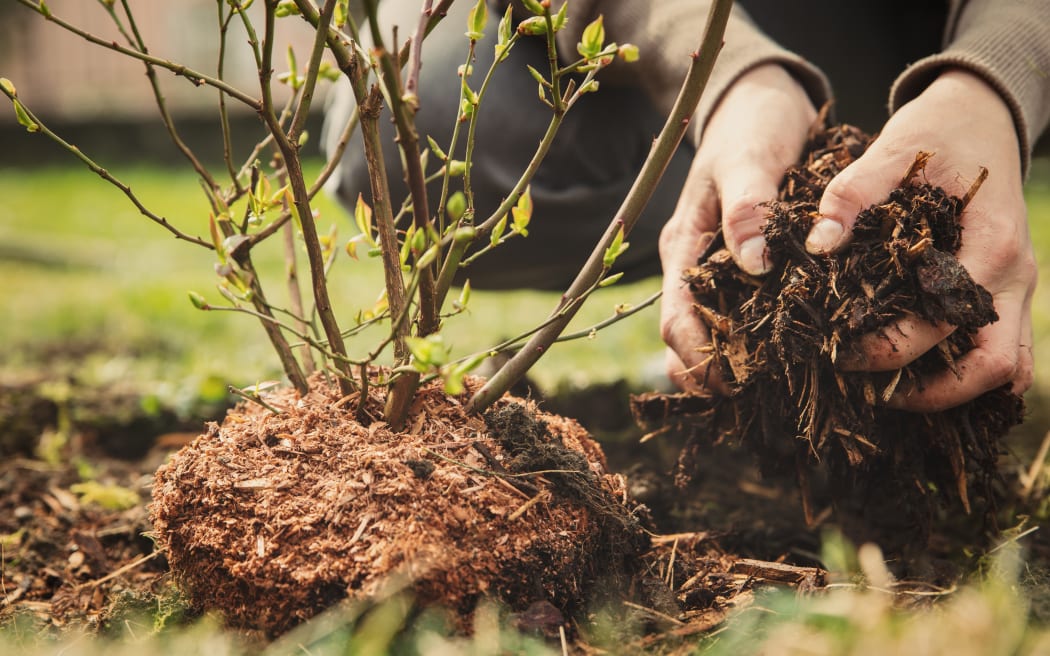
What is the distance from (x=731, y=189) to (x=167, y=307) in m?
3.29

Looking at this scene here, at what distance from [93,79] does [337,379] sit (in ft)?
40.5

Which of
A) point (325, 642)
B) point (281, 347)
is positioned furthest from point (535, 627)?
point (281, 347)

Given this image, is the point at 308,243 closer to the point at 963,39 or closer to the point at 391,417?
the point at 391,417

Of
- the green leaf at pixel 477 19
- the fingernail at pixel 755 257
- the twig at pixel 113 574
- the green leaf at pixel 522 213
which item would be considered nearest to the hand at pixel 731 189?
the fingernail at pixel 755 257

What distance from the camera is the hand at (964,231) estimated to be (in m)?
1.29

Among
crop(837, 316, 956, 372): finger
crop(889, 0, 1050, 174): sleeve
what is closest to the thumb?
crop(837, 316, 956, 372): finger

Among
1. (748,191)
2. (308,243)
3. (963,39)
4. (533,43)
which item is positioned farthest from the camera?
(533,43)

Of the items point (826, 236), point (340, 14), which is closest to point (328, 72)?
point (340, 14)

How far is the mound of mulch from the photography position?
1138 millimetres

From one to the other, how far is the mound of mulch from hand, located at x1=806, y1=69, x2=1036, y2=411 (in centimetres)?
54

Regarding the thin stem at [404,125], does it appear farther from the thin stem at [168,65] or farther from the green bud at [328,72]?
the green bud at [328,72]

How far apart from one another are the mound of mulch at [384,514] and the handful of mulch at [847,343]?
0.33m

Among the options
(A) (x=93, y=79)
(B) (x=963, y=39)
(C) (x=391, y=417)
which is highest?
(A) (x=93, y=79)

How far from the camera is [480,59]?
2.58m
